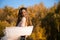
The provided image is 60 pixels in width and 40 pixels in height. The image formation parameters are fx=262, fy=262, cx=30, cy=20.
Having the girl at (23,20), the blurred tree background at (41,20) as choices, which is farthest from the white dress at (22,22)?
the blurred tree background at (41,20)

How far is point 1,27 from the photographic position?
519cm

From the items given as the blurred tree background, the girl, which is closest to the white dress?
the girl

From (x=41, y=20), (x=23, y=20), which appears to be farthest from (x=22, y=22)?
(x=41, y=20)

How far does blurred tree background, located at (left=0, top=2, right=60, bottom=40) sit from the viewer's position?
5078 mm

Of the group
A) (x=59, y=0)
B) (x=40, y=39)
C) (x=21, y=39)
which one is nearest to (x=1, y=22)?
(x=21, y=39)

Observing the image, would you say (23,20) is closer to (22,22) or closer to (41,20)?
(22,22)

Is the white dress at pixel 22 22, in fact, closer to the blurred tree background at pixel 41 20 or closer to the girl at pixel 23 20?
the girl at pixel 23 20

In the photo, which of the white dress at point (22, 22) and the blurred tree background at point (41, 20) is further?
the white dress at point (22, 22)

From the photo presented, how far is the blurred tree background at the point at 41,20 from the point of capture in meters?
5.08

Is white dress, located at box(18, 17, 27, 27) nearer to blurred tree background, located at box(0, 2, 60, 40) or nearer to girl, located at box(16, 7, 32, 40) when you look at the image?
girl, located at box(16, 7, 32, 40)

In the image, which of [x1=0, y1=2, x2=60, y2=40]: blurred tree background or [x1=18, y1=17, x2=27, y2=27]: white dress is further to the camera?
[x1=18, y1=17, x2=27, y2=27]: white dress

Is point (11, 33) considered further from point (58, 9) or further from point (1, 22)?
point (58, 9)

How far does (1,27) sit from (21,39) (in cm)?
47

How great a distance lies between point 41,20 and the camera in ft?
17.0
